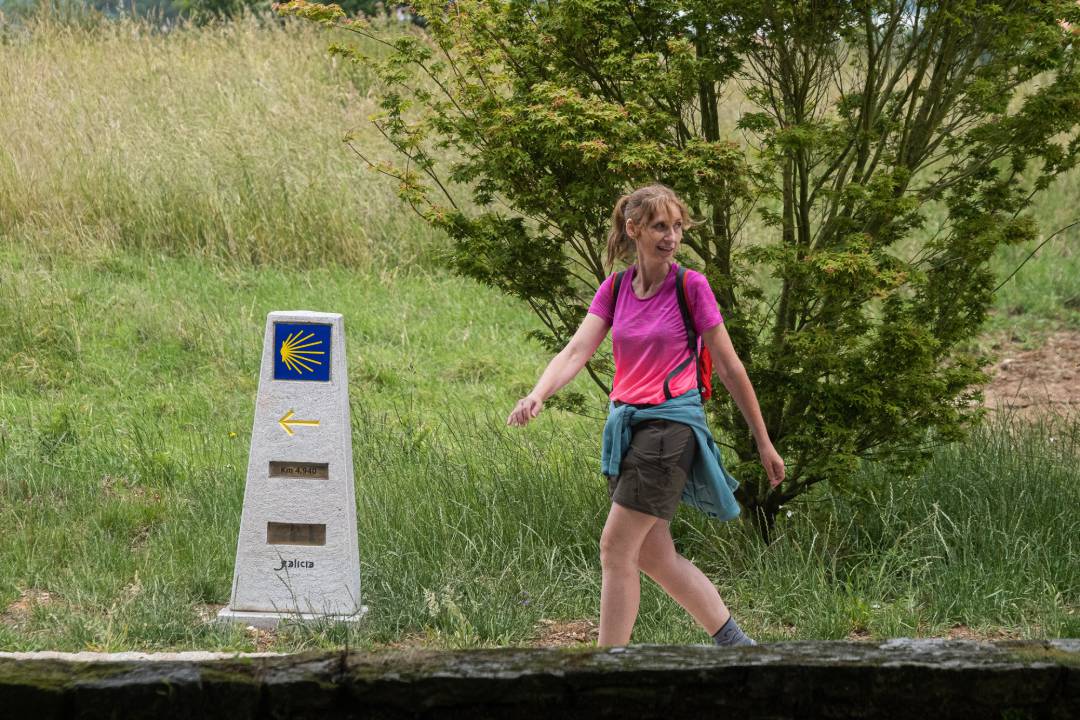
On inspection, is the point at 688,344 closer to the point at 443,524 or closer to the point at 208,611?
the point at 443,524

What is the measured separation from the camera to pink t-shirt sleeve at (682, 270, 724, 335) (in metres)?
4.07

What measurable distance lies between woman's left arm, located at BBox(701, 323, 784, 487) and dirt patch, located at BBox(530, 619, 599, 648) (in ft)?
4.05

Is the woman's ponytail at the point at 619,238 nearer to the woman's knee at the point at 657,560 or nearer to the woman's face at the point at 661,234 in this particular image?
the woman's face at the point at 661,234

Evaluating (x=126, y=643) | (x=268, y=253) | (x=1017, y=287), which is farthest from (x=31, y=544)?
(x=1017, y=287)

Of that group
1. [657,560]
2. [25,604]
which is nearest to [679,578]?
[657,560]

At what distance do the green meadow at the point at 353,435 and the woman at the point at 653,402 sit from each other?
750 millimetres

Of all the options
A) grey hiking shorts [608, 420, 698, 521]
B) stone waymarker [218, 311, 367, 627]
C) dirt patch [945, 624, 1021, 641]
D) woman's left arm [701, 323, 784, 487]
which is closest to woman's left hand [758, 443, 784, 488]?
woman's left arm [701, 323, 784, 487]

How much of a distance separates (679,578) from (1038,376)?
23.3 feet

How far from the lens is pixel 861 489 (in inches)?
223

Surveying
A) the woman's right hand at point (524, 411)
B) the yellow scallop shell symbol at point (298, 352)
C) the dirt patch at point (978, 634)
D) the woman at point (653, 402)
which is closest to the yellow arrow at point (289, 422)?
the yellow scallop shell symbol at point (298, 352)

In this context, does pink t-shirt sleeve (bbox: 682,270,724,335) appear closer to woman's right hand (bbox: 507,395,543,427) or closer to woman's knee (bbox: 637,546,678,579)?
woman's right hand (bbox: 507,395,543,427)

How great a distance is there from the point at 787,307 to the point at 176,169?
8542mm

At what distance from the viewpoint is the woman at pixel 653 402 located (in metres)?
4.07

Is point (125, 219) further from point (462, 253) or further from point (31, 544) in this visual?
point (462, 253)
